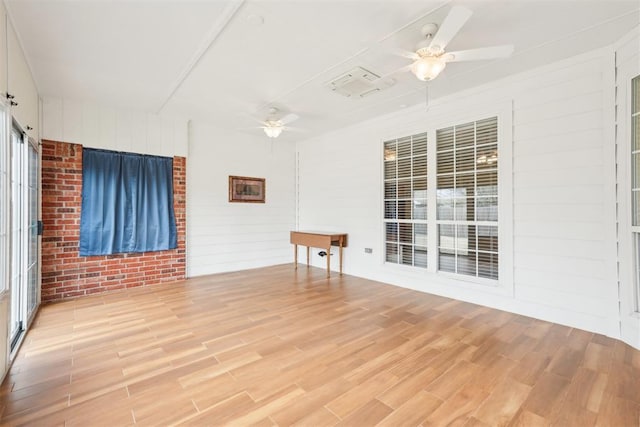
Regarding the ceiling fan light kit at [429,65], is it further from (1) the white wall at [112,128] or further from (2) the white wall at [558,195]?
(1) the white wall at [112,128]

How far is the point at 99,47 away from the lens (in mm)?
2889

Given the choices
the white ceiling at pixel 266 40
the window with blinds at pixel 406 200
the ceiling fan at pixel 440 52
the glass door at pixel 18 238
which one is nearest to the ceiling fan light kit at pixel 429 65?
the ceiling fan at pixel 440 52

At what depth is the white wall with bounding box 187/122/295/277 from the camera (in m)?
5.44

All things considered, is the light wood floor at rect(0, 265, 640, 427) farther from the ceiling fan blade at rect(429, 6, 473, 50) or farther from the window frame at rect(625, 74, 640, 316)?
the ceiling fan blade at rect(429, 6, 473, 50)

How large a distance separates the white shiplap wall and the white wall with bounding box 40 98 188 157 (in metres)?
5.80

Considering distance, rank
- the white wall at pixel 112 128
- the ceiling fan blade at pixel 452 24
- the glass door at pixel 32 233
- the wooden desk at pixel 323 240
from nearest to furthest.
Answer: the ceiling fan blade at pixel 452 24 < the glass door at pixel 32 233 < the white wall at pixel 112 128 < the wooden desk at pixel 323 240

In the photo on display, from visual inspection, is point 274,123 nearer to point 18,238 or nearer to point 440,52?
point 440,52

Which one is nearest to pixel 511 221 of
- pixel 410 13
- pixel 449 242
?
pixel 449 242

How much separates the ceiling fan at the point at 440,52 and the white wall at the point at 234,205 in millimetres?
4158

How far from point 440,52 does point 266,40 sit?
1.57 meters

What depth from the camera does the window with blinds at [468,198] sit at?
3.78m

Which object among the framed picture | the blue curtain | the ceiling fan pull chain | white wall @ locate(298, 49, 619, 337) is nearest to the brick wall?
the blue curtain

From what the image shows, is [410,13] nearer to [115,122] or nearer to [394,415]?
[394,415]

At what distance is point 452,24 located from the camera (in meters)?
2.07
